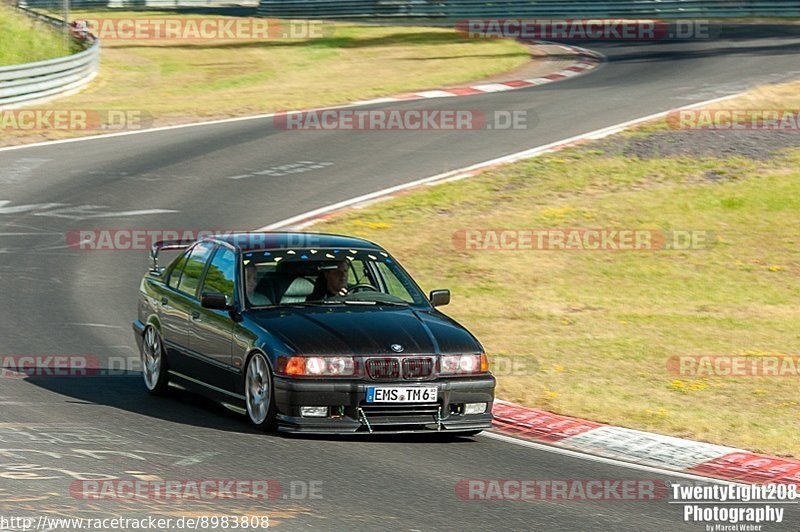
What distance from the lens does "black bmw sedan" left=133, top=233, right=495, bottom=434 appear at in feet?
32.1

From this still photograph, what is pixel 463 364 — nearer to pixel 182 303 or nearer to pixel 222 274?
pixel 222 274

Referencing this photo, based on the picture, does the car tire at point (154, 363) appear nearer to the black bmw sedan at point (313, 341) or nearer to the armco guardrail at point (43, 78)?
→ the black bmw sedan at point (313, 341)

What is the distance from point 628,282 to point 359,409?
903 centimetres

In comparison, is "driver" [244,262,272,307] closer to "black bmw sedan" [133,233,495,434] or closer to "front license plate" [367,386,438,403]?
"black bmw sedan" [133,233,495,434]

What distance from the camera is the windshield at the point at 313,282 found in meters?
10.8

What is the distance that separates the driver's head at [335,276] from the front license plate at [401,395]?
4.53 feet

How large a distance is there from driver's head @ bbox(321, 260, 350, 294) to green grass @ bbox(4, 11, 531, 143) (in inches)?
673


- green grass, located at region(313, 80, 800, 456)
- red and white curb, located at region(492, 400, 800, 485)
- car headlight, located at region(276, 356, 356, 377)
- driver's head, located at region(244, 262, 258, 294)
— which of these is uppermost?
driver's head, located at region(244, 262, 258, 294)

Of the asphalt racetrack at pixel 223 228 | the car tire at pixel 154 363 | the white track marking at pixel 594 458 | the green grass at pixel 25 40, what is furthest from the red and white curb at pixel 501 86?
the white track marking at pixel 594 458

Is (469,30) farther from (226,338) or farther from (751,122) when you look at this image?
(226,338)

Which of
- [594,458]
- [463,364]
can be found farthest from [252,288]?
[594,458]

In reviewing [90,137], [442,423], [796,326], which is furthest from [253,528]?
[90,137]

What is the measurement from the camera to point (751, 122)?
2628cm

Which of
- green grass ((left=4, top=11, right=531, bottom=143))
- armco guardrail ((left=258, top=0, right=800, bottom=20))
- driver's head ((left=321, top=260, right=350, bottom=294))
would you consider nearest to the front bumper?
driver's head ((left=321, top=260, right=350, bottom=294))
